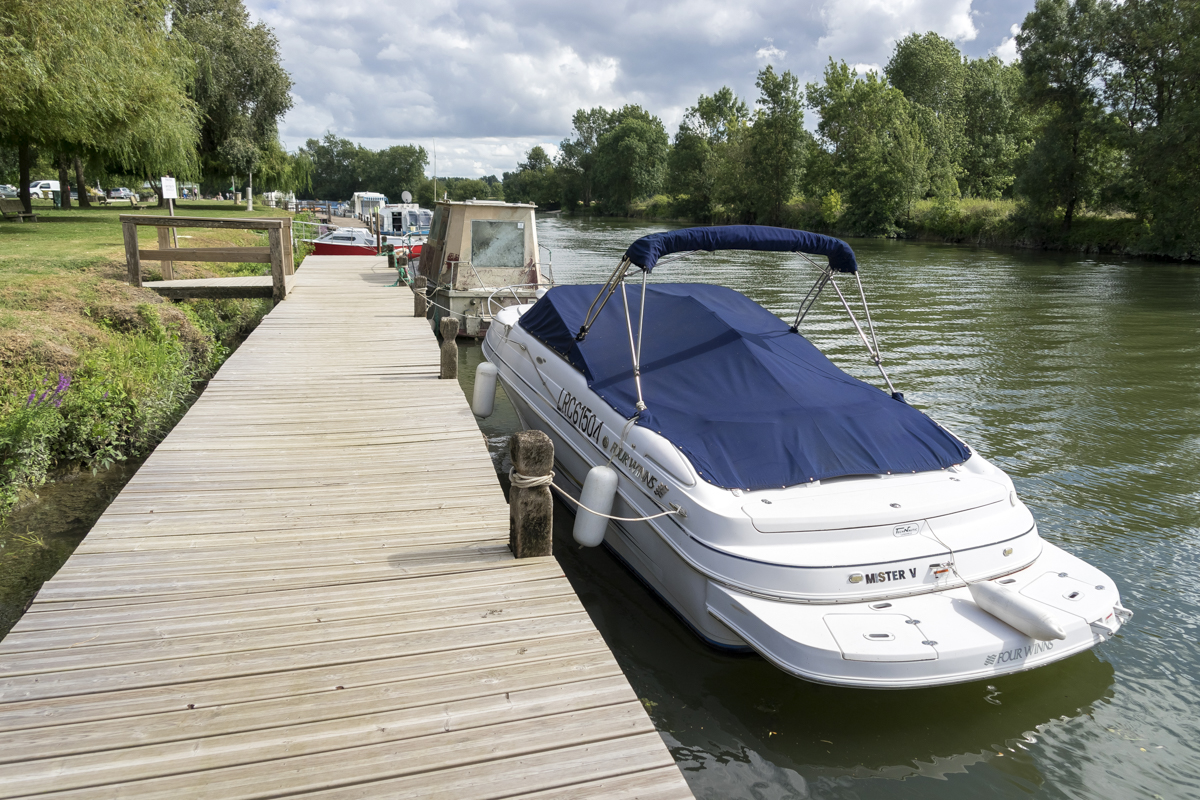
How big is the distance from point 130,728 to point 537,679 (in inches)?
67.4

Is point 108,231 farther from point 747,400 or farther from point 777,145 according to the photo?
point 777,145

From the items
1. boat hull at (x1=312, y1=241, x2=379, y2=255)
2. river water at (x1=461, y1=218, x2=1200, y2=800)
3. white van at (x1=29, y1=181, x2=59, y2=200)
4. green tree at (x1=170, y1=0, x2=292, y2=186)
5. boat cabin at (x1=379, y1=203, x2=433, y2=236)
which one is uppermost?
green tree at (x1=170, y1=0, x2=292, y2=186)

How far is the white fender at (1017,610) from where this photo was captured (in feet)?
13.4

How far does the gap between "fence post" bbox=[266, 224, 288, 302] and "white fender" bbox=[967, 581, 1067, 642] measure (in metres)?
12.0

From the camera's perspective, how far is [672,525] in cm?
495

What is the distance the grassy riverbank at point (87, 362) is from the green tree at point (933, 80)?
59.3 metres

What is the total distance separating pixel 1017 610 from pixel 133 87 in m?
25.9

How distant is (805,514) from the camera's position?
15.2 feet

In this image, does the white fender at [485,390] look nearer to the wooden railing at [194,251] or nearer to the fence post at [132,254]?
the wooden railing at [194,251]

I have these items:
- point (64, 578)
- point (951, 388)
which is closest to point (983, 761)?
point (64, 578)

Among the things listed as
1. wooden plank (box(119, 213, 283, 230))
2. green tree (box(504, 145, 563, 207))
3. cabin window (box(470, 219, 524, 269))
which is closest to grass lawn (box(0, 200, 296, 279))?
wooden plank (box(119, 213, 283, 230))

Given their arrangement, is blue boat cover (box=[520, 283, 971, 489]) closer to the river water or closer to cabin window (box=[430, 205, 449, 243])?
the river water

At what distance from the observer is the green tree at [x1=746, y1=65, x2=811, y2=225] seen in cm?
6569

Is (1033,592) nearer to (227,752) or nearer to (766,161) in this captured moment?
(227,752)
